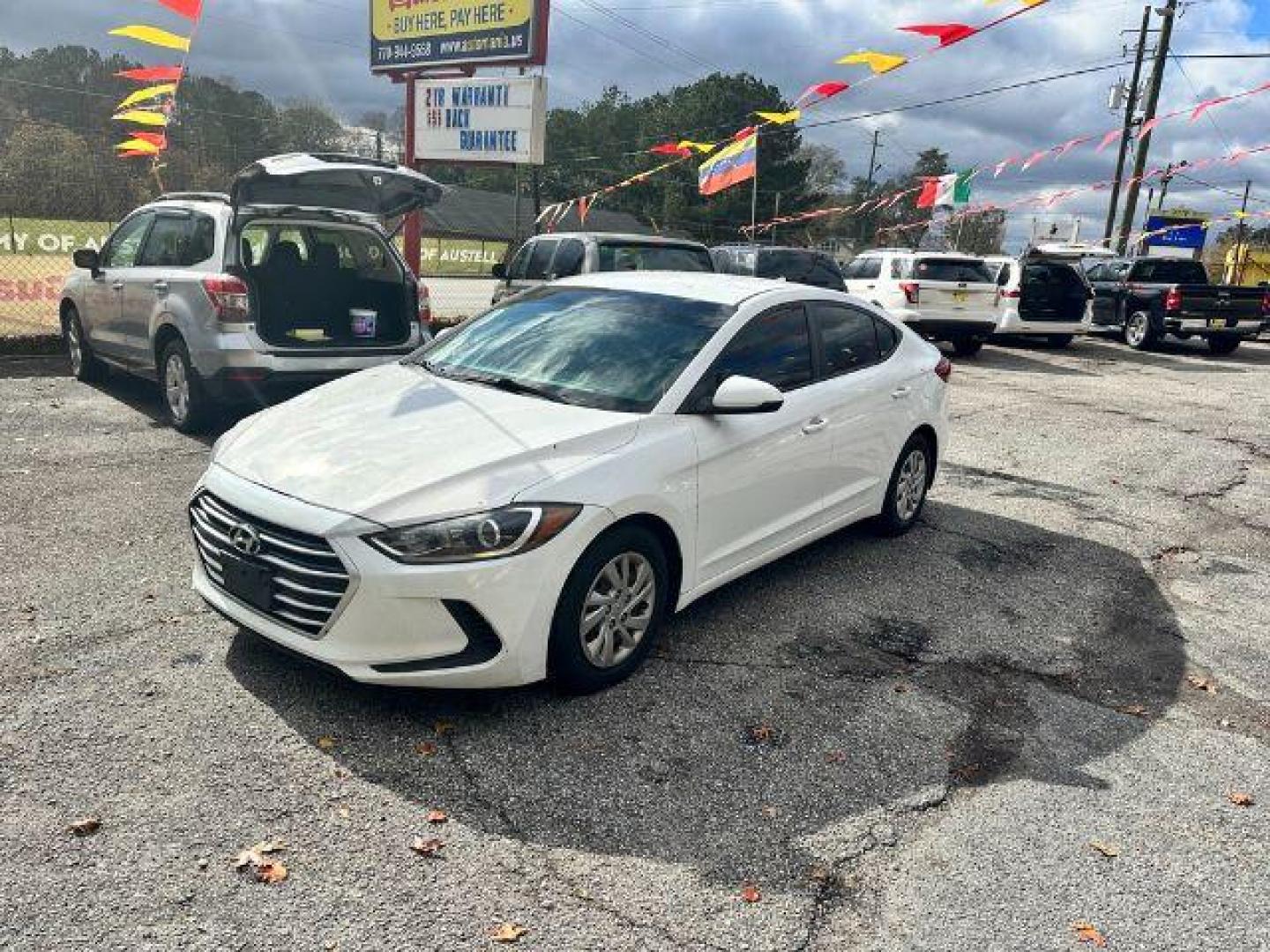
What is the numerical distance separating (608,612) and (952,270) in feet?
44.4

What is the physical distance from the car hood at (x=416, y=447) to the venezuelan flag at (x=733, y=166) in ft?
48.7

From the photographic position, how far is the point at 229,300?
6684mm

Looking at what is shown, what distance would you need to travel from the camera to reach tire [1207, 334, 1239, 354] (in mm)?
17891

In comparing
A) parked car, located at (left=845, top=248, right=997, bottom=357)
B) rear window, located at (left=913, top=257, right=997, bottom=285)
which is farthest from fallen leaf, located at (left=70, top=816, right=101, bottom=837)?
rear window, located at (left=913, top=257, right=997, bottom=285)

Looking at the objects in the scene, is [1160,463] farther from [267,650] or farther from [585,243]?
[267,650]

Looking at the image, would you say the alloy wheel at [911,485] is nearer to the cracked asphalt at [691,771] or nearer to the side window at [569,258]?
the cracked asphalt at [691,771]

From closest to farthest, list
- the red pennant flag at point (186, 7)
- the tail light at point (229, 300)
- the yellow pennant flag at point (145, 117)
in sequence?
the tail light at point (229, 300) < the red pennant flag at point (186, 7) < the yellow pennant flag at point (145, 117)

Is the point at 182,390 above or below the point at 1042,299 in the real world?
below

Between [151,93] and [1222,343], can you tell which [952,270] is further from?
[151,93]

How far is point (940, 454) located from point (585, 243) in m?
6.10

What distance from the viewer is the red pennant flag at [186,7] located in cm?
1095

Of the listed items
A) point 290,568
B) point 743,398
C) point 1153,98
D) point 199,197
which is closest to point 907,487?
point 743,398

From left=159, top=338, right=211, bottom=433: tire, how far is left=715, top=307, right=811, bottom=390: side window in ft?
14.3

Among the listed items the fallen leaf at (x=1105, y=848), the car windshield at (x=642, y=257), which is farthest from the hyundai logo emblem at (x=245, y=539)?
the car windshield at (x=642, y=257)
